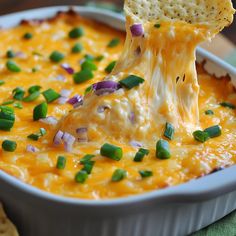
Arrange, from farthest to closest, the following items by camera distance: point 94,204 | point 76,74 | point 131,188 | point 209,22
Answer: point 76,74 → point 209,22 → point 131,188 → point 94,204

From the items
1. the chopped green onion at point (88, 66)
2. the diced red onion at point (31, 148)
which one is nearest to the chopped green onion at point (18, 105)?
the diced red onion at point (31, 148)

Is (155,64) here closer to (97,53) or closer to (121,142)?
(121,142)

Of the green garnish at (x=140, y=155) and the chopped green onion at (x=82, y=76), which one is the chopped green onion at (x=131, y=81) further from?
the chopped green onion at (x=82, y=76)

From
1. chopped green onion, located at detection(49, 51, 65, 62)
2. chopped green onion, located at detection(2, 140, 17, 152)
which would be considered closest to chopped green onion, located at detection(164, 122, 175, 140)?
chopped green onion, located at detection(2, 140, 17, 152)

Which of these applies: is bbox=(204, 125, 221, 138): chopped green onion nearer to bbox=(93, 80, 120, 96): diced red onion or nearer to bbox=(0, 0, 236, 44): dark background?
bbox=(93, 80, 120, 96): diced red onion

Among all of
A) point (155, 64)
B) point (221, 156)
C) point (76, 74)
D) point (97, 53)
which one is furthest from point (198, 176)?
point (97, 53)

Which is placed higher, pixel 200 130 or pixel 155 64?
pixel 155 64

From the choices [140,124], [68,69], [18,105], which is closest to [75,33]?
[68,69]
